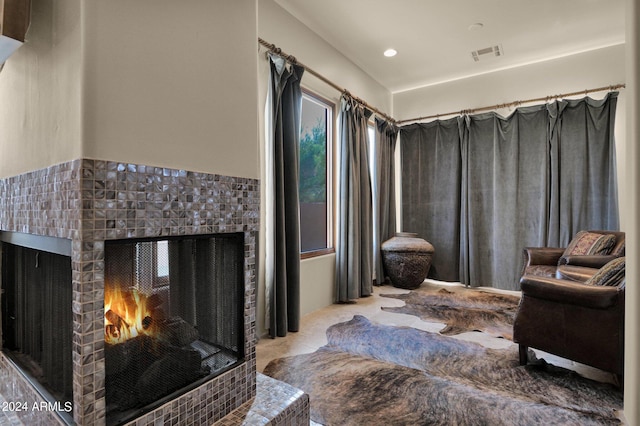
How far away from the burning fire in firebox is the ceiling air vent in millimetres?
4381

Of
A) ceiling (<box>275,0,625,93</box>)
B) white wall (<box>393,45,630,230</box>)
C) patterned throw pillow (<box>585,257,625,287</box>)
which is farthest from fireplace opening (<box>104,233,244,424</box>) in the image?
white wall (<box>393,45,630,230</box>)

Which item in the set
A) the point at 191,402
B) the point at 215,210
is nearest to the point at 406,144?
the point at 215,210

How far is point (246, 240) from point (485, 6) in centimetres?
323

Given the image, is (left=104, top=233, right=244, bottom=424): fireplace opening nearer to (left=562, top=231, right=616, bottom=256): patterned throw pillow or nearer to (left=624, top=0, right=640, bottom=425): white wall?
(left=624, top=0, right=640, bottom=425): white wall

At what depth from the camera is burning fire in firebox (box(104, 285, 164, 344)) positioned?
1060mm

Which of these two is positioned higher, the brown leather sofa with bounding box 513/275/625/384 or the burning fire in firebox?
the burning fire in firebox

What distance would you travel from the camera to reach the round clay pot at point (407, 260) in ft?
14.2

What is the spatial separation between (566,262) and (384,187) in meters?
2.26

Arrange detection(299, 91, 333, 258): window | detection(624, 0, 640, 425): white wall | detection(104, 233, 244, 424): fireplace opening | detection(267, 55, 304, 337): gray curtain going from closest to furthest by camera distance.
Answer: detection(104, 233, 244, 424): fireplace opening
detection(624, 0, 640, 425): white wall
detection(267, 55, 304, 337): gray curtain
detection(299, 91, 333, 258): window

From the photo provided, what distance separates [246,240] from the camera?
1368 mm

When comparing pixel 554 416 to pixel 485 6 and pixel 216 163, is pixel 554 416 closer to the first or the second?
pixel 216 163

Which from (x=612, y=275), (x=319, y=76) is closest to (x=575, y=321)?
(x=612, y=275)

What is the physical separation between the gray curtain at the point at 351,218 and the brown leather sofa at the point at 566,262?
1763mm

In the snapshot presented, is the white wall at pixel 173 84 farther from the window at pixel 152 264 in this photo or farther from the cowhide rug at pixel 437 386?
the cowhide rug at pixel 437 386
